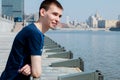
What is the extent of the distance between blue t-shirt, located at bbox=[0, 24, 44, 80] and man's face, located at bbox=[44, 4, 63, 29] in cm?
14

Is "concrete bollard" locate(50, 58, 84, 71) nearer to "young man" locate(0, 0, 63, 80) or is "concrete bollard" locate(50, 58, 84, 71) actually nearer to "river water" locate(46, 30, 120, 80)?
"river water" locate(46, 30, 120, 80)

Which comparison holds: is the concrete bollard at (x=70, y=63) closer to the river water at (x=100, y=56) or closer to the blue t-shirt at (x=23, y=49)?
the river water at (x=100, y=56)

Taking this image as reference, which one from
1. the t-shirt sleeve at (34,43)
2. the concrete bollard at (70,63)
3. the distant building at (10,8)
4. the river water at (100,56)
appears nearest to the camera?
the t-shirt sleeve at (34,43)

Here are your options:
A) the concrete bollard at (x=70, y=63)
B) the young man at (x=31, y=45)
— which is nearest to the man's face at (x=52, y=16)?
the young man at (x=31, y=45)

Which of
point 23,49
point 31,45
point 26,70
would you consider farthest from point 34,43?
point 26,70

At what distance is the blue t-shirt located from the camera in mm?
4312

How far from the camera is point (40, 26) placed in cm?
443

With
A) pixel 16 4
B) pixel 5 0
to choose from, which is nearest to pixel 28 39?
pixel 16 4

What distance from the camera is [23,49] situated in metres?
4.41

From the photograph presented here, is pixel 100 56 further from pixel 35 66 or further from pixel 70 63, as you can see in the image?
pixel 35 66

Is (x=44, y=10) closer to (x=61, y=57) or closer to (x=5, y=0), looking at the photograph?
(x=61, y=57)

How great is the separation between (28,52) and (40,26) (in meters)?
0.30

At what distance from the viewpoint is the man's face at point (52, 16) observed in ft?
14.3

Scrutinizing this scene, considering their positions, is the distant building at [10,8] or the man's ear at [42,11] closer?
the man's ear at [42,11]
